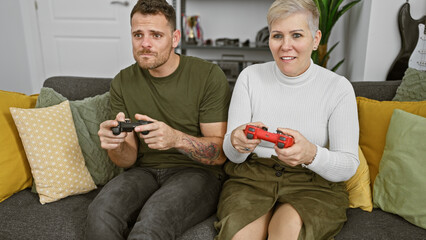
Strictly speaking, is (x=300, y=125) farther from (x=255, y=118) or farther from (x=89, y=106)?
(x=89, y=106)

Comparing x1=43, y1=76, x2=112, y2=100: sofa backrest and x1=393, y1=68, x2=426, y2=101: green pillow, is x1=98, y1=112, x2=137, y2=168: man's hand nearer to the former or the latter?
x1=43, y1=76, x2=112, y2=100: sofa backrest

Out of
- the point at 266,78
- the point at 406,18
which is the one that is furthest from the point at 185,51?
the point at 266,78

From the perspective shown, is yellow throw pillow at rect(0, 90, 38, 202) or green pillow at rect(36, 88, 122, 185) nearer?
yellow throw pillow at rect(0, 90, 38, 202)

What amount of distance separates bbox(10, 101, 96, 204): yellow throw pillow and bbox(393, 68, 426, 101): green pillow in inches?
56.2

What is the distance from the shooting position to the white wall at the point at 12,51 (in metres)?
3.25

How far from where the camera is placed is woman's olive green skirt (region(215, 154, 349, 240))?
1081mm

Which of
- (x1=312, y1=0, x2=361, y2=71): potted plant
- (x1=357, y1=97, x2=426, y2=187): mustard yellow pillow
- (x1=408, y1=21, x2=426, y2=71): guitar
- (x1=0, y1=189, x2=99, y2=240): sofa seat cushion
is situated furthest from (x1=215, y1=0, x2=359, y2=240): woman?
(x1=312, y1=0, x2=361, y2=71): potted plant

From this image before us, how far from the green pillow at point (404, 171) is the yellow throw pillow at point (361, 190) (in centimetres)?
3

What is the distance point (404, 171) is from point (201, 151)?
0.75 m

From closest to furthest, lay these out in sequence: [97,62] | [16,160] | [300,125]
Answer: [300,125] → [16,160] → [97,62]

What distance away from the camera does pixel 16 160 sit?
4.44ft

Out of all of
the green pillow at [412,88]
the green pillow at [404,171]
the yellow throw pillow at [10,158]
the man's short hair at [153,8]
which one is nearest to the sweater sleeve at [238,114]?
the man's short hair at [153,8]

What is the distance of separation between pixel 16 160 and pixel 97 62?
2.29 m

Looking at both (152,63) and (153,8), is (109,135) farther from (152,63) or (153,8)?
(153,8)
